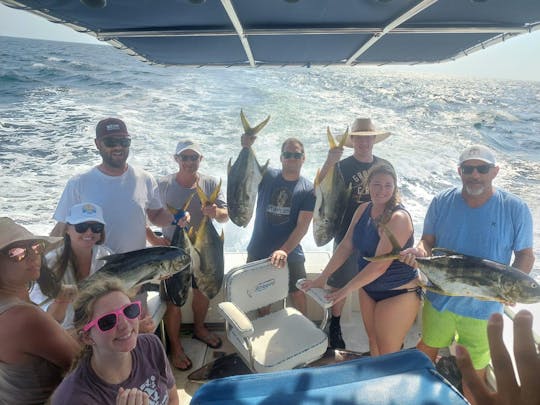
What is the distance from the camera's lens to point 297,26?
244 centimetres

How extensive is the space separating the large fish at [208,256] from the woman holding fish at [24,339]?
3.59 feet

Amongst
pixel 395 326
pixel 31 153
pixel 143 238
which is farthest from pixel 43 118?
pixel 395 326

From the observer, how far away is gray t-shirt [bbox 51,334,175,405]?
117cm

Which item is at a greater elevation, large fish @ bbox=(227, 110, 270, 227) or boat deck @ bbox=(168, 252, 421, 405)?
large fish @ bbox=(227, 110, 270, 227)

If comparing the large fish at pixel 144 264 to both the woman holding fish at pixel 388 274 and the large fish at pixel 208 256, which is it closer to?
the large fish at pixel 208 256

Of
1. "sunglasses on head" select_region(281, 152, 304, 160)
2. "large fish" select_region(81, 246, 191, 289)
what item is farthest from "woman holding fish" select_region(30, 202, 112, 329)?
"sunglasses on head" select_region(281, 152, 304, 160)

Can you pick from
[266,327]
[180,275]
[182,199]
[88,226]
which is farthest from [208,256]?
[88,226]

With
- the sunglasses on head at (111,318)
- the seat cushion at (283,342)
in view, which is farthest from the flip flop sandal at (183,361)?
the sunglasses on head at (111,318)

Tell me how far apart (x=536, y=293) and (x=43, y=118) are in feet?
35.4

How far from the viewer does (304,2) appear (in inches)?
79.2

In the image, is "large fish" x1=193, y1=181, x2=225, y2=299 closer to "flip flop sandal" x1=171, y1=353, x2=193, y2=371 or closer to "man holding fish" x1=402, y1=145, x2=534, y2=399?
"flip flop sandal" x1=171, y1=353, x2=193, y2=371

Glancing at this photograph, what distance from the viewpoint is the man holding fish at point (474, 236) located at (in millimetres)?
1886

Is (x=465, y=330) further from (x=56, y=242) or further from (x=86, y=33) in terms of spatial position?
(x=86, y=33)

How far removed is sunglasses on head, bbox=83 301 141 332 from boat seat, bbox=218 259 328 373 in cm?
80
